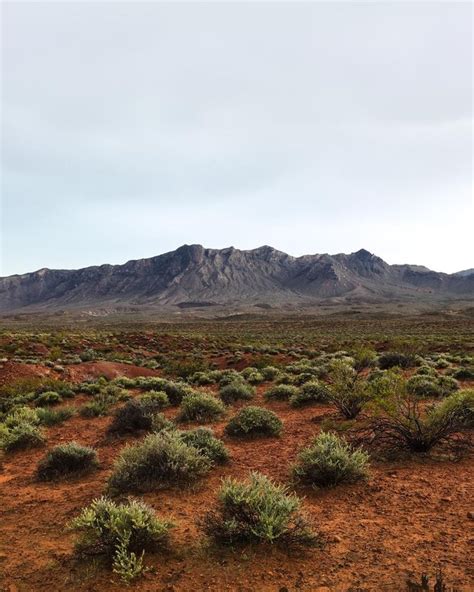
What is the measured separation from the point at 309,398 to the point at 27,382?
37.8 feet

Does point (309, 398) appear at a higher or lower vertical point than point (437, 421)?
lower

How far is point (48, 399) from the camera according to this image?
14.1 meters

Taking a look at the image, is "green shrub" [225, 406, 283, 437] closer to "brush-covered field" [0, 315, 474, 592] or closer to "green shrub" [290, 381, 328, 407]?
"brush-covered field" [0, 315, 474, 592]

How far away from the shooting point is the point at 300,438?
8.90m

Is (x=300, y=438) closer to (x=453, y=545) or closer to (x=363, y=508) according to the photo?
(x=363, y=508)

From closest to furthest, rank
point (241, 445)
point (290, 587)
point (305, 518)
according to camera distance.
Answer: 1. point (290, 587)
2. point (305, 518)
3. point (241, 445)

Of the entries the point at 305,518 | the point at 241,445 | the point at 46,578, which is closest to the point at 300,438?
the point at 241,445

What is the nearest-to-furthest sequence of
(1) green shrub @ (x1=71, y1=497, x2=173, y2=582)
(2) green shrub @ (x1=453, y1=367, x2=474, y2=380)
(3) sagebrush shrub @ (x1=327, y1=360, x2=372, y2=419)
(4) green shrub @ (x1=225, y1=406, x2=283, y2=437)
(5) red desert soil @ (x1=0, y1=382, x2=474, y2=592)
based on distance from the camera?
1. (5) red desert soil @ (x1=0, y1=382, x2=474, y2=592)
2. (1) green shrub @ (x1=71, y1=497, x2=173, y2=582)
3. (4) green shrub @ (x1=225, y1=406, x2=283, y2=437)
4. (3) sagebrush shrub @ (x1=327, y1=360, x2=372, y2=419)
5. (2) green shrub @ (x1=453, y1=367, x2=474, y2=380)

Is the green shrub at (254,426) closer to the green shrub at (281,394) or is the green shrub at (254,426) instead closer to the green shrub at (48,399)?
the green shrub at (281,394)

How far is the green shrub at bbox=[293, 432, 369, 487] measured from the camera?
243 inches

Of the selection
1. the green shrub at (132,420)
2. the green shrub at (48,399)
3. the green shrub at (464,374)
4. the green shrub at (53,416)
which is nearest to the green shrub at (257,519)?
the green shrub at (132,420)

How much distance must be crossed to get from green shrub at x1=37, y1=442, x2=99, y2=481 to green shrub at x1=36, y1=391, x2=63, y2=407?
7.19 metres

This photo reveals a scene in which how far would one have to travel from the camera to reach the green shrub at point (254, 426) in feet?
30.3

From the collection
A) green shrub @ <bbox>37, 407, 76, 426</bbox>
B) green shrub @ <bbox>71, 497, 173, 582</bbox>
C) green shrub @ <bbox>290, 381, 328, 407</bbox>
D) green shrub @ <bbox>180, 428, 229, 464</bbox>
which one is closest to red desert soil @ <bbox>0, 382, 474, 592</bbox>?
green shrub @ <bbox>71, 497, 173, 582</bbox>
